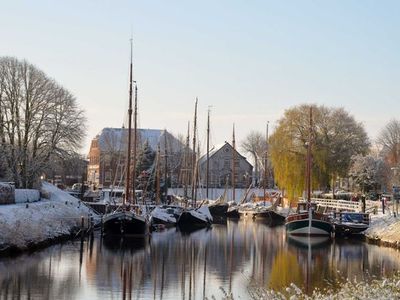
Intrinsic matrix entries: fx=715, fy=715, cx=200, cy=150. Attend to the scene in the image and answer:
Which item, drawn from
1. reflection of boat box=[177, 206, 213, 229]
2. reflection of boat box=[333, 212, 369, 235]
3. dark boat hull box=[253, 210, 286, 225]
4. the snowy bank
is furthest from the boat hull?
dark boat hull box=[253, 210, 286, 225]

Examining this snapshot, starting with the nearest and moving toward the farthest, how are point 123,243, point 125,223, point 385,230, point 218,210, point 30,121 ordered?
point 123,243 → point 125,223 → point 385,230 → point 30,121 → point 218,210

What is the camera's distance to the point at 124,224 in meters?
47.8

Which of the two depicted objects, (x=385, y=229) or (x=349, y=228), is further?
(x=349, y=228)

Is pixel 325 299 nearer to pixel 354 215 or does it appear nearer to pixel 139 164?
pixel 354 215

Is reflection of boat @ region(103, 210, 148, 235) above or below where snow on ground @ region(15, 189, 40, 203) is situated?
below

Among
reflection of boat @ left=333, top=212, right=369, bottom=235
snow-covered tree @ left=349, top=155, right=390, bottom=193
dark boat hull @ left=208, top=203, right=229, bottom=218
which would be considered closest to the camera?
reflection of boat @ left=333, top=212, right=369, bottom=235

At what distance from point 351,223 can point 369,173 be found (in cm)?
2027

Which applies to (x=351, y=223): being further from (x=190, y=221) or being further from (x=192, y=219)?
(x=190, y=221)

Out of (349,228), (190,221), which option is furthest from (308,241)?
(190,221)

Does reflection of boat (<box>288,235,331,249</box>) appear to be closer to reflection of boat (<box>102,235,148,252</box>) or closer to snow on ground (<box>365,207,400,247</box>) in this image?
snow on ground (<box>365,207,400,247</box>)

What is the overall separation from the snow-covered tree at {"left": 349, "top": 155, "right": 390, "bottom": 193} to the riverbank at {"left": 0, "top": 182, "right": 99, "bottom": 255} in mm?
29275

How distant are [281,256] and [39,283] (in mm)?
16440

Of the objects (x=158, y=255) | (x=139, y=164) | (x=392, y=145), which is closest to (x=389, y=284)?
(x=158, y=255)

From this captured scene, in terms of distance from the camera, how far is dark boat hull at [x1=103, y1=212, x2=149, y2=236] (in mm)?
47562
